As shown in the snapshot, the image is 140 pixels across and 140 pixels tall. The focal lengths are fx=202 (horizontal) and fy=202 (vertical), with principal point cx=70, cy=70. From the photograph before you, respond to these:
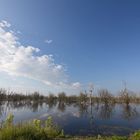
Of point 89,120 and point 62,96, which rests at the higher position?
point 62,96

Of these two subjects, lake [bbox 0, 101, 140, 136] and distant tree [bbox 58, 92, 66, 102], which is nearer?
lake [bbox 0, 101, 140, 136]

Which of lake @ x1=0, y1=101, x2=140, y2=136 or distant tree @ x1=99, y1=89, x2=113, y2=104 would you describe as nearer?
lake @ x1=0, y1=101, x2=140, y2=136

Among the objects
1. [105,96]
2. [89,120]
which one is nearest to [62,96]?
[105,96]

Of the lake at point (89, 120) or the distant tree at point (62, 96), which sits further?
the distant tree at point (62, 96)

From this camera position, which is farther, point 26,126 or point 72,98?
point 72,98

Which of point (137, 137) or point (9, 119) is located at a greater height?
point (9, 119)

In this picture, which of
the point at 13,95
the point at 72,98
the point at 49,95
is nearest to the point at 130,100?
the point at 72,98

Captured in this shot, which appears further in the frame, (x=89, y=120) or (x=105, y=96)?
(x=105, y=96)

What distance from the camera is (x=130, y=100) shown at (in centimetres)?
3844

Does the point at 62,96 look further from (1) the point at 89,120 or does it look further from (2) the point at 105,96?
(1) the point at 89,120

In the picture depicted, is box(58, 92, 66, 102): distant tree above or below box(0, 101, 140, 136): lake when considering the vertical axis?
above

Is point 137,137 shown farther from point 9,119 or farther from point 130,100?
point 130,100

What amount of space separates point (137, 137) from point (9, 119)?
4.94 meters

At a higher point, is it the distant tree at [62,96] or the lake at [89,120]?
the distant tree at [62,96]
